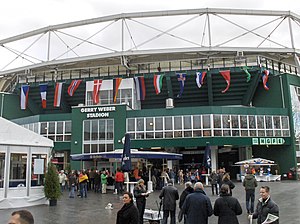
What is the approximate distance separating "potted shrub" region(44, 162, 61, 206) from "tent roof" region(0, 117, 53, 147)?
1400 millimetres

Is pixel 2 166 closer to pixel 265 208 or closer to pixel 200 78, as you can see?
pixel 265 208

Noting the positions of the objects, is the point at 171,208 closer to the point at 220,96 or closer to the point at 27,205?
the point at 27,205

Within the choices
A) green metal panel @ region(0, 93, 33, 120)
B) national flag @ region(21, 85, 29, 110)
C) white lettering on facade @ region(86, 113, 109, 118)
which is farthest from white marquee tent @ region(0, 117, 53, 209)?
green metal panel @ region(0, 93, 33, 120)

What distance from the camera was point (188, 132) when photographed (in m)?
33.6

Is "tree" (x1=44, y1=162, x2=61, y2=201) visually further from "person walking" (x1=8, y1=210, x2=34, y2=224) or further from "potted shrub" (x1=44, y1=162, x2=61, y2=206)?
"person walking" (x1=8, y1=210, x2=34, y2=224)

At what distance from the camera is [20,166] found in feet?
47.6

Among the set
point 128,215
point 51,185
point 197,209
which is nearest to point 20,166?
point 51,185

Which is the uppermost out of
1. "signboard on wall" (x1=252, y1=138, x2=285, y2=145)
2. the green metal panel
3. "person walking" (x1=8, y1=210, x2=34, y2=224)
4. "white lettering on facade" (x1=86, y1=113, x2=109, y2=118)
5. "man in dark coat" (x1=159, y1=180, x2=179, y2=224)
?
the green metal panel

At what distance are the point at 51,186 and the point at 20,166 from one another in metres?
1.53

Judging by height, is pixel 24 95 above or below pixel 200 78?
below

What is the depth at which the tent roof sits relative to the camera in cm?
1409

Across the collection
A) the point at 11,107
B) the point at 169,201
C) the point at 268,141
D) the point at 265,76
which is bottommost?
the point at 169,201

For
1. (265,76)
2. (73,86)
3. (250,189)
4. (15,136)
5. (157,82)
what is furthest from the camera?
(73,86)

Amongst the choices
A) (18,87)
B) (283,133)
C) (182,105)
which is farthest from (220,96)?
(18,87)
